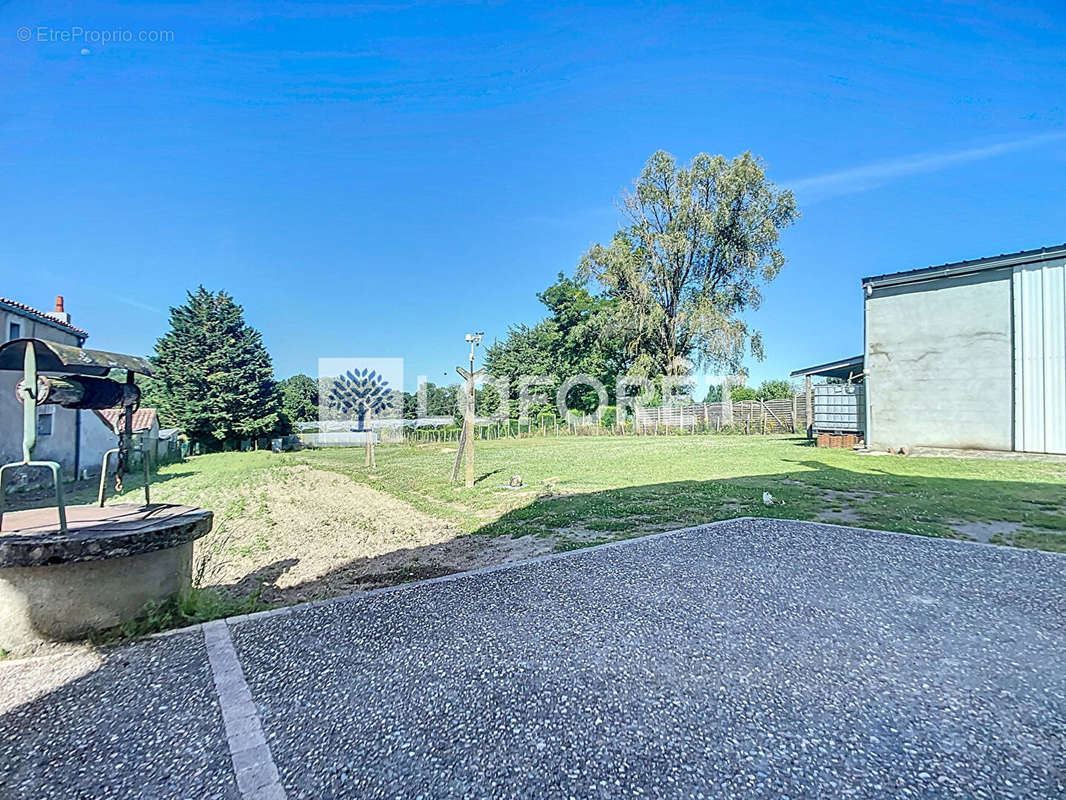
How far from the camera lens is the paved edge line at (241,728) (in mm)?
1854

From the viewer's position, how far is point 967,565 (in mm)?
4309

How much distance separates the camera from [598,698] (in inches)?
94.8

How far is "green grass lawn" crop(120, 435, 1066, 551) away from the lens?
19.7 ft

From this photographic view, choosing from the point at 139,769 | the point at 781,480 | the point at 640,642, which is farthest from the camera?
the point at 781,480

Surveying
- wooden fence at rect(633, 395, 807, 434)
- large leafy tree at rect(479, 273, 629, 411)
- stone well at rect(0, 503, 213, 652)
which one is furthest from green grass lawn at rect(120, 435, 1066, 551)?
large leafy tree at rect(479, 273, 629, 411)

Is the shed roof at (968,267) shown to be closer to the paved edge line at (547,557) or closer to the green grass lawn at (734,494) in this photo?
the green grass lawn at (734,494)

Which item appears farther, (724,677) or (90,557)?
(90,557)

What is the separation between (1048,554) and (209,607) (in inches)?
269

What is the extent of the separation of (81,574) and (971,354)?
16.8 metres

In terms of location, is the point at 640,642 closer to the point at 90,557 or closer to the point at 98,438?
the point at 90,557

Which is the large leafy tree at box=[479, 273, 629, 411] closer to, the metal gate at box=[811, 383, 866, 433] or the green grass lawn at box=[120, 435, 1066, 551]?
the metal gate at box=[811, 383, 866, 433]

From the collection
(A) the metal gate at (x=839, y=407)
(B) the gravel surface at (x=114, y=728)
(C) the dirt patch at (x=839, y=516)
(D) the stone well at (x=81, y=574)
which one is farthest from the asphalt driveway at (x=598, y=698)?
(A) the metal gate at (x=839, y=407)

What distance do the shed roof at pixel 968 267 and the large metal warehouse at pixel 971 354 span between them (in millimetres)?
20

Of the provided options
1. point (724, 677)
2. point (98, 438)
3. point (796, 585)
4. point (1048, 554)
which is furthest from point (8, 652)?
point (98, 438)
